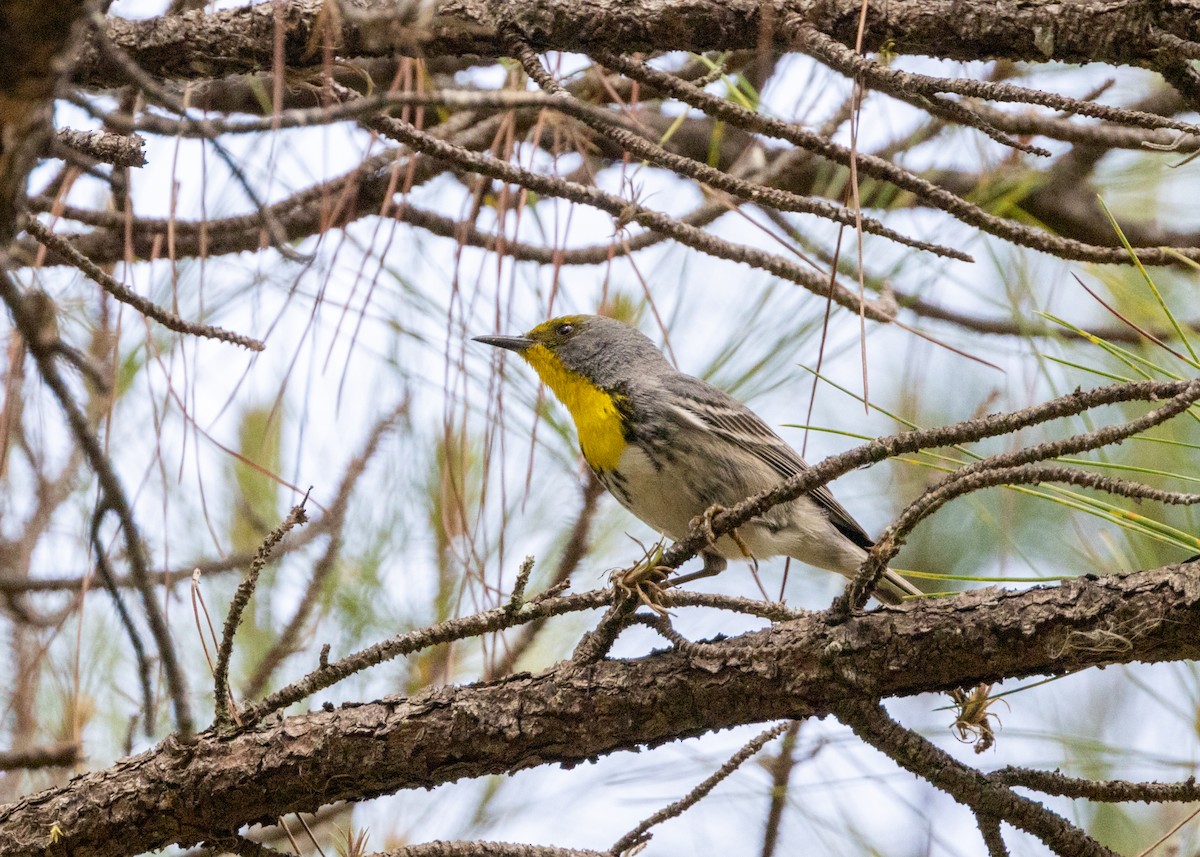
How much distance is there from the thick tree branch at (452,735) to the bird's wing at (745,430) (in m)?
1.33

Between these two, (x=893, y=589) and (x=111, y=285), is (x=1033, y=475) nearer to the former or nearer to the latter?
(x=111, y=285)

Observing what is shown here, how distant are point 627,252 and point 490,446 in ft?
1.98

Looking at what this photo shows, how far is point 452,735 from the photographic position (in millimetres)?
2109

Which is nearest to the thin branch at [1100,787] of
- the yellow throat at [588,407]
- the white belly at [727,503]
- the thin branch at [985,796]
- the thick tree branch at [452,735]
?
the thin branch at [985,796]

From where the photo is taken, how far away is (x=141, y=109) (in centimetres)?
281

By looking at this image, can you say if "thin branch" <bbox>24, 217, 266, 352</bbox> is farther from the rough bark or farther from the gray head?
the gray head

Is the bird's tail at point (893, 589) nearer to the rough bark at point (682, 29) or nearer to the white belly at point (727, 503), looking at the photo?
the white belly at point (727, 503)

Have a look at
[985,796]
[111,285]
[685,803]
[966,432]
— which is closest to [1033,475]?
[966,432]

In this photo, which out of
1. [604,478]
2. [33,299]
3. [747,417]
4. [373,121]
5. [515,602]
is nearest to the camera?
[33,299]

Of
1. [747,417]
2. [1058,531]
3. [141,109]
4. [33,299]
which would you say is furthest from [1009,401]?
[33,299]

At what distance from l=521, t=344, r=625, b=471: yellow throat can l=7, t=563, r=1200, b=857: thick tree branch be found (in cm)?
120

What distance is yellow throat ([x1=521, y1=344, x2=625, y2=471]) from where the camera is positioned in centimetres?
330

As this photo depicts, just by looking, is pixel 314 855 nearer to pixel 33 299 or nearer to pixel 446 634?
pixel 446 634

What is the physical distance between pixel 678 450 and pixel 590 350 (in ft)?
1.98
